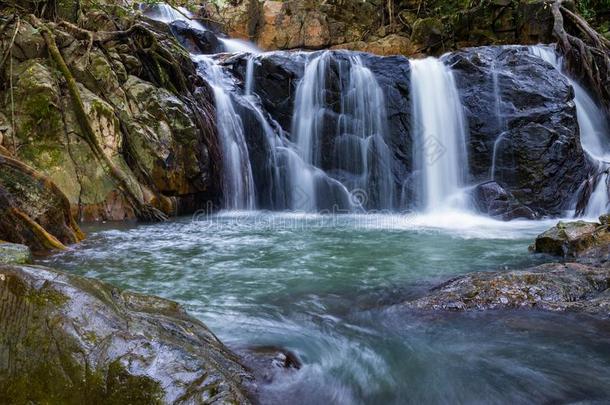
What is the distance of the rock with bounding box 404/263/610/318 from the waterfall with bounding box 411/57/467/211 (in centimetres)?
692

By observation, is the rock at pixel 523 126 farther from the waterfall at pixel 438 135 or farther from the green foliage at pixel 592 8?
the green foliage at pixel 592 8

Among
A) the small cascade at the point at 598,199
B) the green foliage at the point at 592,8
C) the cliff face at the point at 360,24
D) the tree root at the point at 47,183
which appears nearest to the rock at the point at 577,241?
the small cascade at the point at 598,199

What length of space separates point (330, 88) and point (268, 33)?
23.6 ft

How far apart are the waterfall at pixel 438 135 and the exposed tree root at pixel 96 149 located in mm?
6431

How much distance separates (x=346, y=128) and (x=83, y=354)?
418 inches

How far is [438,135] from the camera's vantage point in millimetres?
11930

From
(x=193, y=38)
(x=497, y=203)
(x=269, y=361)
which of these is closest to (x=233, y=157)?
(x=497, y=203)

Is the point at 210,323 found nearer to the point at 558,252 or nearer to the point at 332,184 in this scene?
the point at 558,252

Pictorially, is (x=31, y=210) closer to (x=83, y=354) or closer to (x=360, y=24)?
(x=83, y=354)

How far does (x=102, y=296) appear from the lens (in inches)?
93.5

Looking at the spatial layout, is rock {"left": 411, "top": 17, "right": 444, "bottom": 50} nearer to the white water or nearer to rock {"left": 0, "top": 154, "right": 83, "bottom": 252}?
the white water

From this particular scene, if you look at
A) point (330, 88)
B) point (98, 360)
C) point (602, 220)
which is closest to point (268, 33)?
point (330, 88)

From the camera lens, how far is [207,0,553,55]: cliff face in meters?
16.5

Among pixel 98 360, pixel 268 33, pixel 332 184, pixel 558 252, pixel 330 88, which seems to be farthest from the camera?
pixel 268 33
